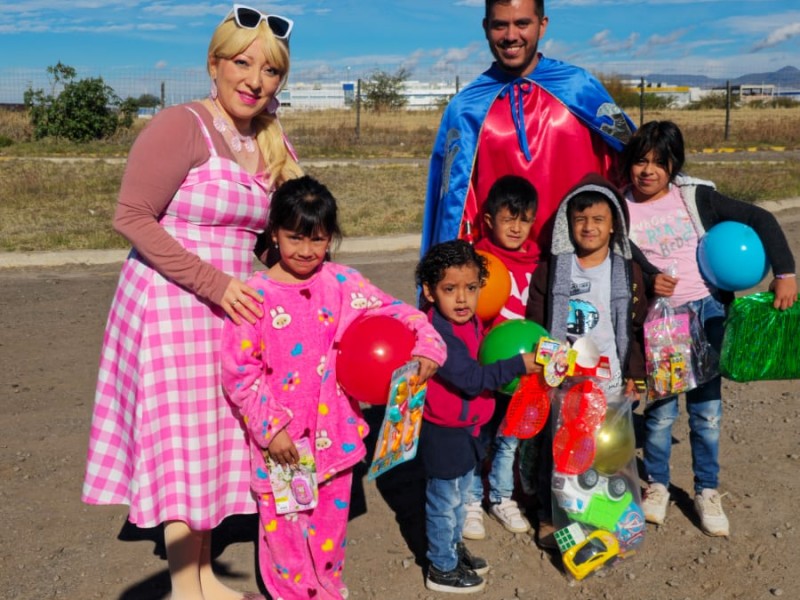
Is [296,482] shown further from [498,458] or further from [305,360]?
[498,458]

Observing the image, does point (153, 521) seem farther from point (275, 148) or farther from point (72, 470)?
point (72, 470)

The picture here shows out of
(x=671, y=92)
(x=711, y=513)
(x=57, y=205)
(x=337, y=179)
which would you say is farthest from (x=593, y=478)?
(x=671, y=92)

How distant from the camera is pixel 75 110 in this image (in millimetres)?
25281

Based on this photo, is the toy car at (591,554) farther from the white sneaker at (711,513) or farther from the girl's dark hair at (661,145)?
the girl's dark hair at (661,145)

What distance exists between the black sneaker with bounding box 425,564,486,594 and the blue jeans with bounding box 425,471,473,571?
2cm

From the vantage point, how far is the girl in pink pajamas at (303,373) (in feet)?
9.85

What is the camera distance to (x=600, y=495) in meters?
3.72

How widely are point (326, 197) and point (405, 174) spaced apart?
1389 centimetres

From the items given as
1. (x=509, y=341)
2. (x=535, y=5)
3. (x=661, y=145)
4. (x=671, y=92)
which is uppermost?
(x=671, y=92)

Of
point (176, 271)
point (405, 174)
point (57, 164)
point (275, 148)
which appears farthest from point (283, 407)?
point (57, 164)

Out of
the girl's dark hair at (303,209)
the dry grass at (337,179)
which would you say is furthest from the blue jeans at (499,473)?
the dry grass at (337,179)

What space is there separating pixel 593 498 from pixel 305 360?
4.73 ft

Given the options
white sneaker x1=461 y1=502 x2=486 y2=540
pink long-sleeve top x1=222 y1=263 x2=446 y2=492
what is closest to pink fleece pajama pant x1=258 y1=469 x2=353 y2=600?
pink long-sleeve top x1=222 y1=263 x2=446 y2=492

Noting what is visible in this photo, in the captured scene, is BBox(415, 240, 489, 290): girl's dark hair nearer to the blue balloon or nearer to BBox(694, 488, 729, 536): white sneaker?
the blue balloon
